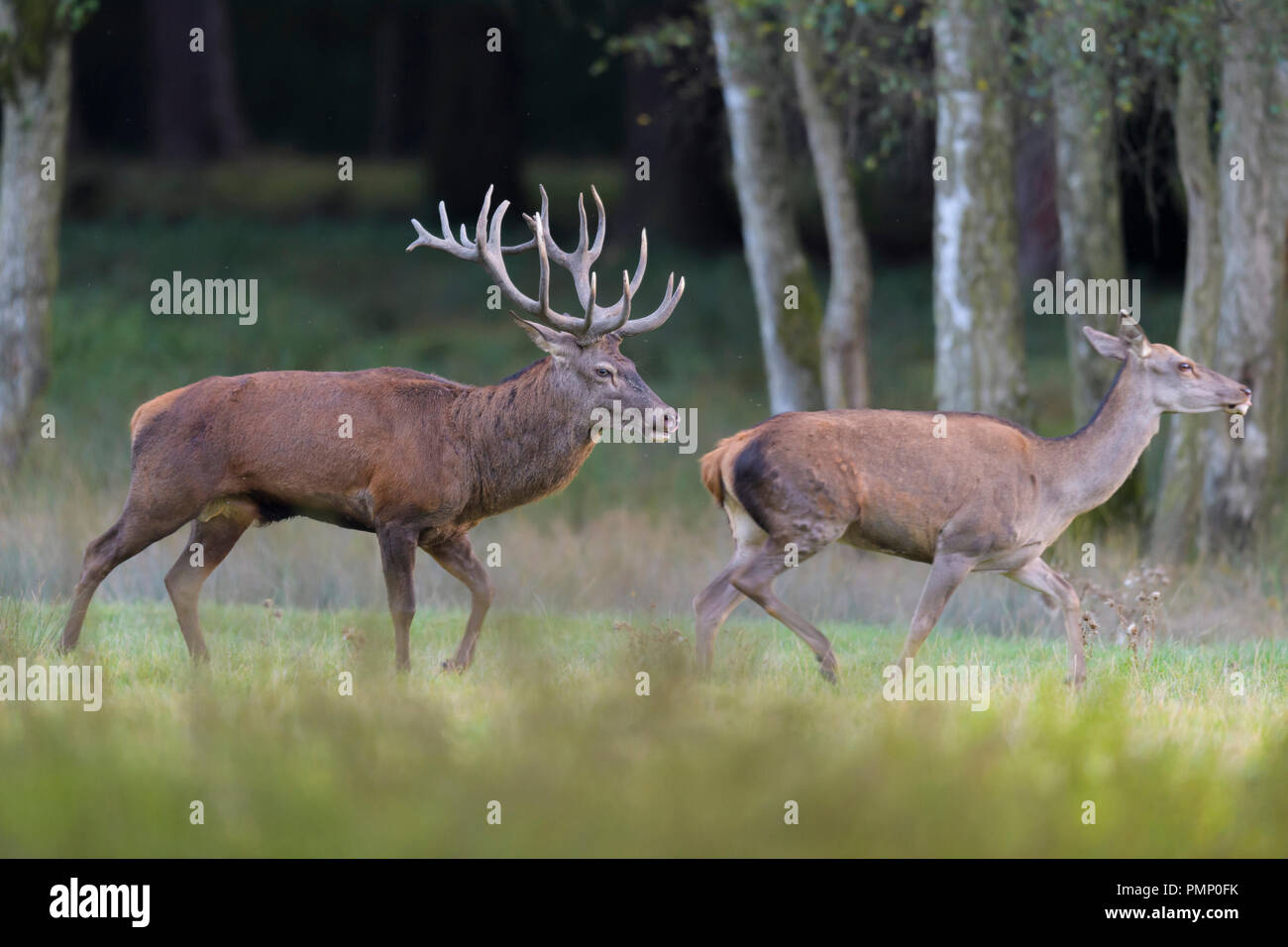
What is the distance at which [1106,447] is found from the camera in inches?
322

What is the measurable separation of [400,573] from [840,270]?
21.9 feet

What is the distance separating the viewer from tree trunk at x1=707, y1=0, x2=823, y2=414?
13.3 meters

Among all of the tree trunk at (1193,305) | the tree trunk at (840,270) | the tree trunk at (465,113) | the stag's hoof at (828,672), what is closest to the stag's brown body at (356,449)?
the stag's hoof at (828,672)

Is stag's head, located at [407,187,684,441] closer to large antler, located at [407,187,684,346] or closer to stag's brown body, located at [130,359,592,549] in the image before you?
large antler, located at [407,187,684,346]

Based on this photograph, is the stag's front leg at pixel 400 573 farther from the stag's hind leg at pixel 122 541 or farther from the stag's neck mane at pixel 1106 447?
the stag's neck mane at pixel 1106 447

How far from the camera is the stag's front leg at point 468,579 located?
26.7ft

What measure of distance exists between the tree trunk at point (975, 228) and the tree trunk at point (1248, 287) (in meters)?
1.43

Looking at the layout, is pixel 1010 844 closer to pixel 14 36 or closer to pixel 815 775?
pixel 815 775

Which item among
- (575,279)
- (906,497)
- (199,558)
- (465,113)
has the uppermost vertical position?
(465,113)

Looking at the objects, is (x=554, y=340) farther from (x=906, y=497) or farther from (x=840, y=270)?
(x=840, y=270)

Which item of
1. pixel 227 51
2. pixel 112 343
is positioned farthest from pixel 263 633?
pixel 227 51

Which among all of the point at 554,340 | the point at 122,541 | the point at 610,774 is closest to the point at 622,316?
the point at 554,340

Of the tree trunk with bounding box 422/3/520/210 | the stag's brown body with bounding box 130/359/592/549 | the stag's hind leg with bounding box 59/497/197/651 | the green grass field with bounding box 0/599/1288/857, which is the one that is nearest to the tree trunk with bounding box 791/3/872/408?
the stag's brown body with bounding box 130/359/592/549

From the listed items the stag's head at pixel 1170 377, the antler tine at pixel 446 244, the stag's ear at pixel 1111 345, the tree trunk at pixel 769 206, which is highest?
the tree trunk at pixel 769 206
